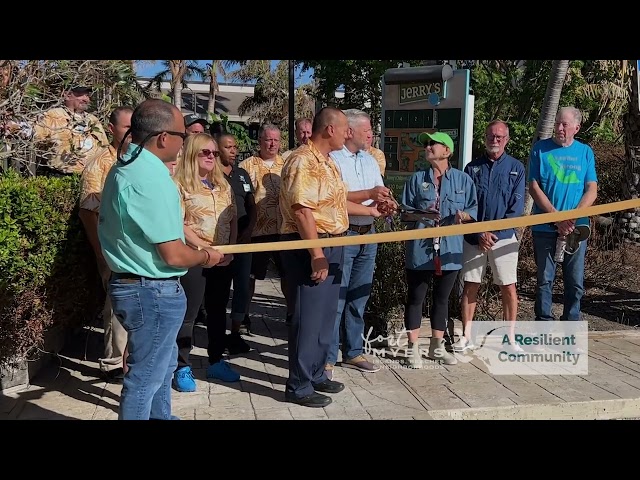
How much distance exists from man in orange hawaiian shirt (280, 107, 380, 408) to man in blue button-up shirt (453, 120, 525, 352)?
1.65 metres

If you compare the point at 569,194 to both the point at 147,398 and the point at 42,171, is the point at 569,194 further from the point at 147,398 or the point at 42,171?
the point at 42,171

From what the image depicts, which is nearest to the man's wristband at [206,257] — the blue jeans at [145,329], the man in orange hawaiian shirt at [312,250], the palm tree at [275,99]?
the blue jeans at [145,329]

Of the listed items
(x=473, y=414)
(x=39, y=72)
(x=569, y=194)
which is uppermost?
(x=39, y=72)

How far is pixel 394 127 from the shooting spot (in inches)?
333

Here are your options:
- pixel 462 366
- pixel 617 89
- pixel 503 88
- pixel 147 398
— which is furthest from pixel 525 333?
pixel 503 88

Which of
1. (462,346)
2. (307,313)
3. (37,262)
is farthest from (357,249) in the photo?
(37,262)

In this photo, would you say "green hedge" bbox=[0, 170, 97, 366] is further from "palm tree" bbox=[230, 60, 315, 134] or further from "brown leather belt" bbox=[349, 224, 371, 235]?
"palm tree" bbox=[230, 60, 315, 134]

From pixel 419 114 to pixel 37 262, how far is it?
4914 mm

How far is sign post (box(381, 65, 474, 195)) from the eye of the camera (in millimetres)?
7441

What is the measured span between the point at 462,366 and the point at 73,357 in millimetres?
3433

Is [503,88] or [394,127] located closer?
[394,127]

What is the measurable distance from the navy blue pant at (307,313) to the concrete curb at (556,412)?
2.99 ft

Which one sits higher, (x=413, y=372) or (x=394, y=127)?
(x=394, y=127)

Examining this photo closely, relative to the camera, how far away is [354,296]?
227 inches
